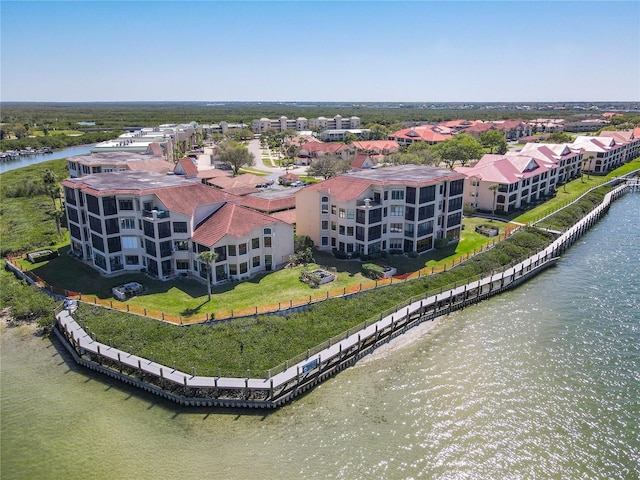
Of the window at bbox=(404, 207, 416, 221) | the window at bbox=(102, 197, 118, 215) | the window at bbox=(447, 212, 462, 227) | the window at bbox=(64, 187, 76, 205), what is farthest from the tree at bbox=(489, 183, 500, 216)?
the window at bbox=(64, 187, 76, 205)

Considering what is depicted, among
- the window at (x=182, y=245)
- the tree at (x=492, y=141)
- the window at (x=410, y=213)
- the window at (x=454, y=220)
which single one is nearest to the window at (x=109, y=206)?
the window at (x=182, y=245)

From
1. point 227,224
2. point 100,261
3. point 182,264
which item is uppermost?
point 227,224

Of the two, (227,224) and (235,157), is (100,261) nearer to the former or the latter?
(227,224)

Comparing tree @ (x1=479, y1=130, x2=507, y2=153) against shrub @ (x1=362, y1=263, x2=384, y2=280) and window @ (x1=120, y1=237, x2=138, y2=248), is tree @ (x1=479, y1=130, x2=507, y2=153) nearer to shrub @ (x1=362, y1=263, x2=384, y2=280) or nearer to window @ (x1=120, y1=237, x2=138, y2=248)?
shrub @ (x1=362, y1=263, x2=384, y2=280)

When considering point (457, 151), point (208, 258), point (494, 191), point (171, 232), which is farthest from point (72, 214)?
point (457, 151)

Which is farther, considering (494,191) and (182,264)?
(494,191)

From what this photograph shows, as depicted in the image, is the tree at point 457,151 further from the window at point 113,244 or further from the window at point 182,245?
the window at point 113,244
